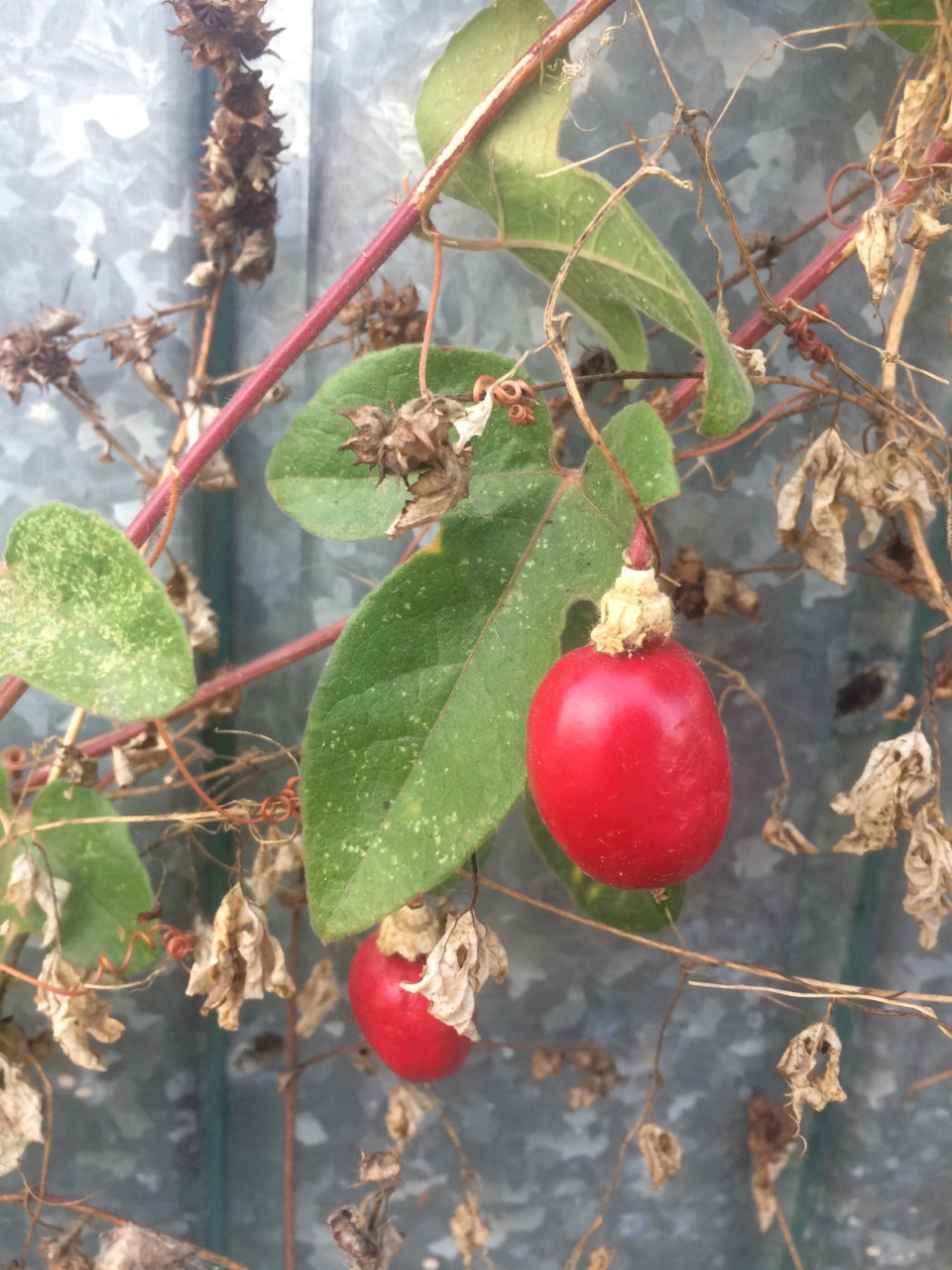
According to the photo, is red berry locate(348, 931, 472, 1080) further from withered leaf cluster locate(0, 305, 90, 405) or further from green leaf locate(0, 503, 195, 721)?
withered leaf cluster locate(0, 305, 90, 405)

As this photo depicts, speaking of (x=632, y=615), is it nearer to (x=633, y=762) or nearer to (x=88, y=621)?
(x=633, y=762)

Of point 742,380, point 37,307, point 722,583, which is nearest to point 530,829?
point 722,583

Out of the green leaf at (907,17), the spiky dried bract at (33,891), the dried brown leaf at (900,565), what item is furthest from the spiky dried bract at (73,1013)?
the green leaf at (907,17)

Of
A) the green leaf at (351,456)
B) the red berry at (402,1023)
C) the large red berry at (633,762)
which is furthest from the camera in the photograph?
the red berry at (402,1023)

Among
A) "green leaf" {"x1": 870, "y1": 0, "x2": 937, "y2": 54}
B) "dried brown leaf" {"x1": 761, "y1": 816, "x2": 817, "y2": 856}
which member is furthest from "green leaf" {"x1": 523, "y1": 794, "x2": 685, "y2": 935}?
"green leaf" {"x1": 870, "y1": 0, "x2": 937, "y2": 54}

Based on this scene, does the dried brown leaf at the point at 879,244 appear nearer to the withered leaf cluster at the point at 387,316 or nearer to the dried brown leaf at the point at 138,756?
the withered leaf cluster at the point at 387,316

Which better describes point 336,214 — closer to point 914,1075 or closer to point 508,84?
point 508,84

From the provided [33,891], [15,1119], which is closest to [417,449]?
[33,891]
